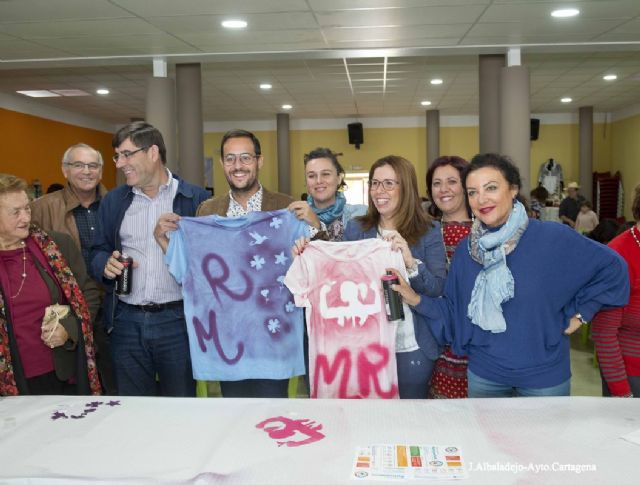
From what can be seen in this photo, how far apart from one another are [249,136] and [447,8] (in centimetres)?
380

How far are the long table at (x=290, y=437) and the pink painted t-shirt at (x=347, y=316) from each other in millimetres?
455

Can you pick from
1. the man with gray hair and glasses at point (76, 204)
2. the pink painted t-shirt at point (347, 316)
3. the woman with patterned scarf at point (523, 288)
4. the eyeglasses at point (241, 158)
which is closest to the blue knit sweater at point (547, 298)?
the woman with patterned scarf at point (523, 288)

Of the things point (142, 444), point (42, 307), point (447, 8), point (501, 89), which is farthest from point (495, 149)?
point (142, 444)

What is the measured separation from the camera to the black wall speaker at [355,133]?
46.8ft

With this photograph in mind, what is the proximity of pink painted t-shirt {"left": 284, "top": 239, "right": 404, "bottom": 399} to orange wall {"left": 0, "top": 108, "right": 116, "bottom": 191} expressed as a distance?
984cm

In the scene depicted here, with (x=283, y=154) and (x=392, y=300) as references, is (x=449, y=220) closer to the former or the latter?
(x=392, y=300)

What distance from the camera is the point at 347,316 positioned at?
8.21ft

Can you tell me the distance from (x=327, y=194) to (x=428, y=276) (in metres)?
0.72

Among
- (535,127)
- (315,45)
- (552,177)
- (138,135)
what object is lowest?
(138,135)

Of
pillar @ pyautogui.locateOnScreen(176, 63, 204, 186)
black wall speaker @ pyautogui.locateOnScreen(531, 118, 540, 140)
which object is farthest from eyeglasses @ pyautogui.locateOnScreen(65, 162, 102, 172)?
black wall speaker @ pyautogui.locateOnScreen(531, 118, 540, 140)

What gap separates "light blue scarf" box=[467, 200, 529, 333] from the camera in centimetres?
212

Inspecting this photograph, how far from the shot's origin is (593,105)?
13.5 meters

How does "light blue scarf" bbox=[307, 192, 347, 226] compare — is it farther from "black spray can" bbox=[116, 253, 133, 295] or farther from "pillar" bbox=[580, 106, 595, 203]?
"pillar" bbox=[580, 106, 595, 203]

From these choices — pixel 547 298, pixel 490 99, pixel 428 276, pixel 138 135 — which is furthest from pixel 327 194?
pixel 490 99
